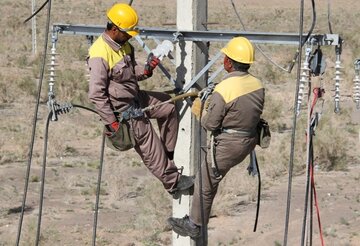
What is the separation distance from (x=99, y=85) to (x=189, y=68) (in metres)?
0.82

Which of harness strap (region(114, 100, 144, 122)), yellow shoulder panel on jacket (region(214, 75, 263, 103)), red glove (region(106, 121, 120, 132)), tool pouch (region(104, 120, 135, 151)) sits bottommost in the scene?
tool pouch (region(104, 120, 135, 151))

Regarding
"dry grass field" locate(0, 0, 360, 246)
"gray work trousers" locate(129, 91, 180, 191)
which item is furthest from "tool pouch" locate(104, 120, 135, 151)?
"dry grass field" locate(0, 0, 360, 246)

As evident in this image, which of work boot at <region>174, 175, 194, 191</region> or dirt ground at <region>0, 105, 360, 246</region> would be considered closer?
work boot at <region>174, 175, 194, 191</region>

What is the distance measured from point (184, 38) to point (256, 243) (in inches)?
251

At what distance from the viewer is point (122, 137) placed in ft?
24.6

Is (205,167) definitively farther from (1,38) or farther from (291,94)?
(1,38)

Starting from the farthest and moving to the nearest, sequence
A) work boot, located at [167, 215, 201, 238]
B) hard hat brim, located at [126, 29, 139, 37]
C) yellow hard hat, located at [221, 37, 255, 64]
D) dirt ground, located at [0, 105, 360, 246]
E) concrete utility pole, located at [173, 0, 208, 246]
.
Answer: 1. dirt ground, located at [0, 105, 360, 246]
2. work boot, located at [167, 215, 201, 238]
3. concrete utility pole, located at [173, 0, 208, 246]
4. hard hat brim, located at [126, 29, 139, 37]
5. yellow hard hat, located at [221, 37, 255, 64]

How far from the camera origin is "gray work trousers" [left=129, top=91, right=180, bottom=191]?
25.4 feet

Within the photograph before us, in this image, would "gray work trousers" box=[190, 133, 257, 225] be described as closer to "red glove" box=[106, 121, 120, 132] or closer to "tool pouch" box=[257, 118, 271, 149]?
"tool pouch" box=[257, 118, 271, 149]

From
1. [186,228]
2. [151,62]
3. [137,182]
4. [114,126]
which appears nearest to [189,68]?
[151,62]

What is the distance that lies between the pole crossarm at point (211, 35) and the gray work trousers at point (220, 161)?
31.4 inches

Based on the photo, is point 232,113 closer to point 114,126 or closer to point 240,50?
point 240,50

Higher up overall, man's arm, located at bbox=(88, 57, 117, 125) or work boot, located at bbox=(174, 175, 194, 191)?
man's arm, located at bbox=(88, 57, 117, 125)

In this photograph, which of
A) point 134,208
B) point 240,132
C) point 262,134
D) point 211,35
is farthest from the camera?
point 134,208
